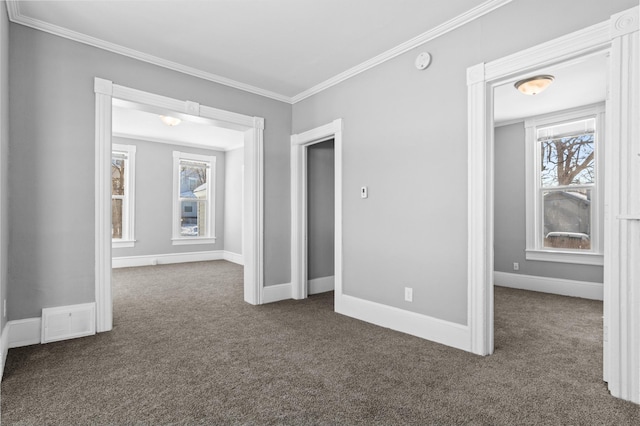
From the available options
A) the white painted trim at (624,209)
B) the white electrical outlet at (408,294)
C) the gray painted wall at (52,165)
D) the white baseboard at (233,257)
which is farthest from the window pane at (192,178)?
the white painted trim at (624,209)

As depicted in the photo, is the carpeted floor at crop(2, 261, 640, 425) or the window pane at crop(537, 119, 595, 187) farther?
the window pane at crop(537, 119, 595, 187)

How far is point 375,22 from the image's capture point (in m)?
2.81

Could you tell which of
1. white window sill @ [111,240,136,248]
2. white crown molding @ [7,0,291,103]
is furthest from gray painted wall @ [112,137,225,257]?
white crown molding @ [7,0,291,103]

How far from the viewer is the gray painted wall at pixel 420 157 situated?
2482 mm

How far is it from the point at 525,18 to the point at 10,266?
4.31 metres

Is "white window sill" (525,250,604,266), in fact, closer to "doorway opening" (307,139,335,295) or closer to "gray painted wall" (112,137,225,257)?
"doorway opening" (307,139,335,295)

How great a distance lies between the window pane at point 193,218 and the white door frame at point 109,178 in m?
4.12

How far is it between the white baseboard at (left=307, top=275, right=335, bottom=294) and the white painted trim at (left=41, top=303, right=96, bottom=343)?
2.51 m

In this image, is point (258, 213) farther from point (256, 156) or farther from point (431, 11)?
point (431, 11)

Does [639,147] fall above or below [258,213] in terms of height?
above

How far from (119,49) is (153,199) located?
4.64 metres

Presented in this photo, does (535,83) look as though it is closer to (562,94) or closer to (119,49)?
(562,94)

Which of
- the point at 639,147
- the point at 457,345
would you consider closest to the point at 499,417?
the point at 457,345

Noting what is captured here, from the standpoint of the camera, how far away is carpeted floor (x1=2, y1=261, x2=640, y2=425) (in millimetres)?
1836
